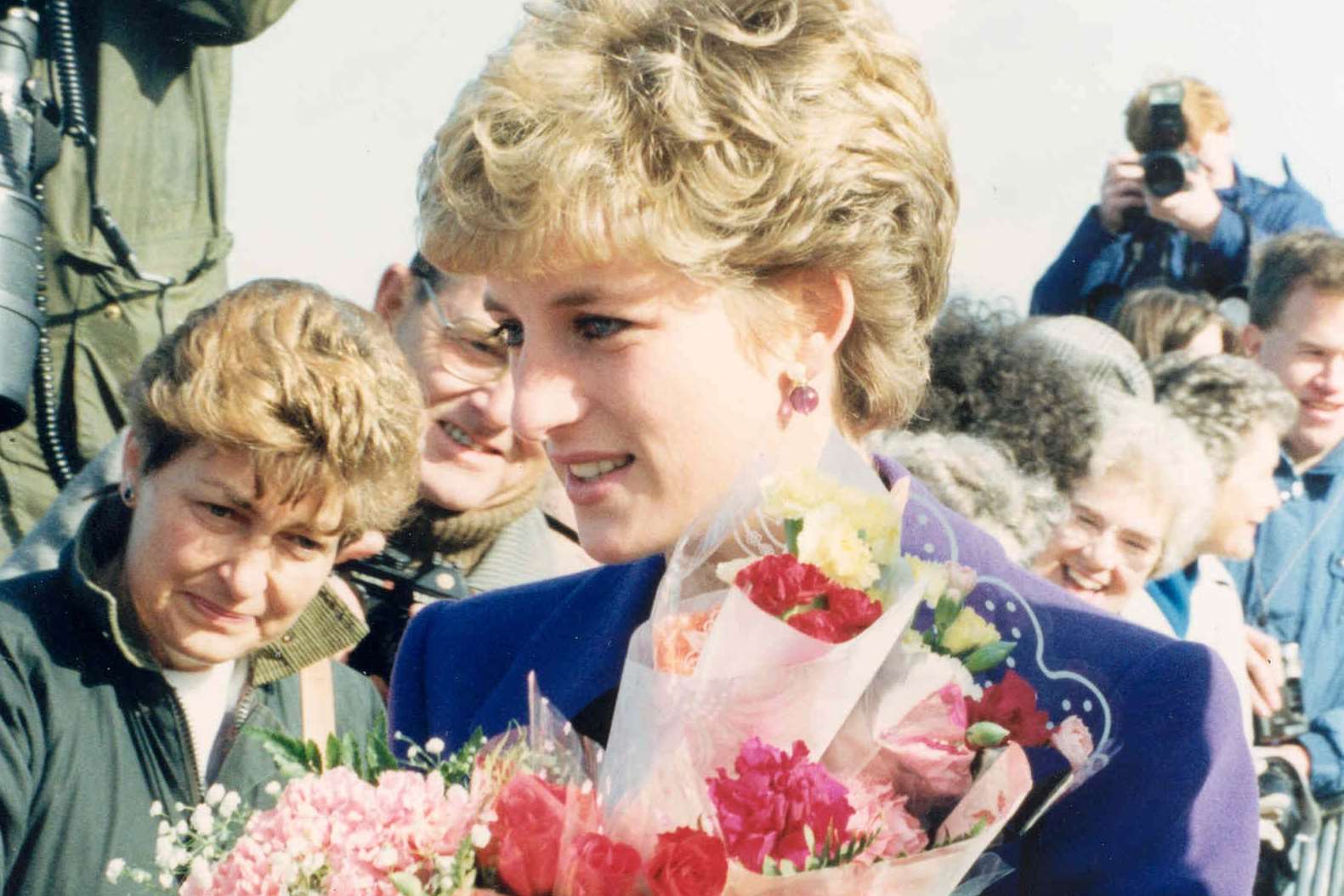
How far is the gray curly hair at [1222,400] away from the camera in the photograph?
12.8ft

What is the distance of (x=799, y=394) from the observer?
1843 mm

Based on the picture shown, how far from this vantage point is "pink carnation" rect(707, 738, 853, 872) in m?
1.27

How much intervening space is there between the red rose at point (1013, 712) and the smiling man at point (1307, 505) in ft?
→ 9.18

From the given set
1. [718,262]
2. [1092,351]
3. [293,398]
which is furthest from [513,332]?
[1092,351]

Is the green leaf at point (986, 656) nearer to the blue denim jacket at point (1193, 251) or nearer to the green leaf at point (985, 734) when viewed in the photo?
the green leaf at point (985, 734)

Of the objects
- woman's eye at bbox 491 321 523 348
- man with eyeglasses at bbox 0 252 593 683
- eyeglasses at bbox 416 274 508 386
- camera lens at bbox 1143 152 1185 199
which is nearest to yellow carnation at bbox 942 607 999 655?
woman's eye at bbox 491 321 523 348

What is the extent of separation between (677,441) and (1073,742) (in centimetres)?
51

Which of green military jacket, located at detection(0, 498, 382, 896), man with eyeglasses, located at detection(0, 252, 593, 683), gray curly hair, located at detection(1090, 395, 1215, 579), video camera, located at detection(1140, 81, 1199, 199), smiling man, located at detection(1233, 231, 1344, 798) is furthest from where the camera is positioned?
video camera, located at detection(1140, 81, 1199, 199)

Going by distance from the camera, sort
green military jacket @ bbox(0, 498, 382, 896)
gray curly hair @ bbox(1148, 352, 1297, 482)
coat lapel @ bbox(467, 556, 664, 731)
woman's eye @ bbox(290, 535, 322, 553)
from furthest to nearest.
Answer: gray curly hair @ bbox(1148, 352, 1297, 482)
woman's eye @ bbox(290, 535, 322, 553)
green military jacket @ bbox(0, 498, 382, 896)
coat lapel @ bbox(467, 556, 664, 731)

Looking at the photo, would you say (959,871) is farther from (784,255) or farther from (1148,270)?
(1148,270)

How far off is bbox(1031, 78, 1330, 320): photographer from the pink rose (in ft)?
10.6

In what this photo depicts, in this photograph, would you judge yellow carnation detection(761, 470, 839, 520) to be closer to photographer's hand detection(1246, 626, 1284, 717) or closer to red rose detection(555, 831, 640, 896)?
red rose detection(555, 831, 640, 896)

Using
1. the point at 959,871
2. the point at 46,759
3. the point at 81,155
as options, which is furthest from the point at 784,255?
the point at 81,155

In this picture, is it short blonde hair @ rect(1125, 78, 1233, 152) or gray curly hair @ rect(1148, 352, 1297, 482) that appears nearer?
gray curly hair @ rect(1148, 352, 1297, 482)
